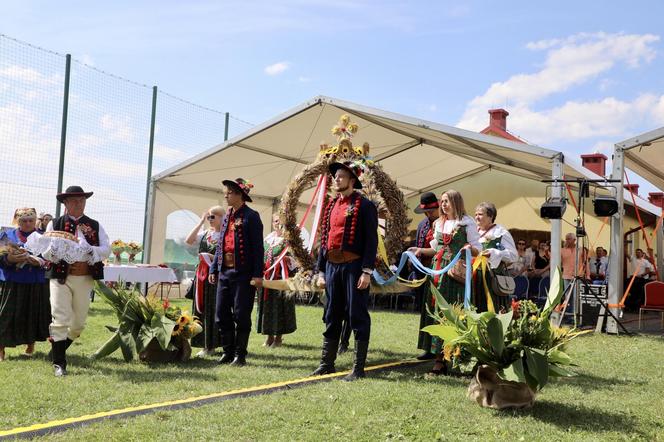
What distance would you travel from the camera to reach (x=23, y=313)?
597 centimetres

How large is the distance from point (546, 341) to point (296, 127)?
7.86 metres

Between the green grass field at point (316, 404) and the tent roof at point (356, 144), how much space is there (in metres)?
4.40

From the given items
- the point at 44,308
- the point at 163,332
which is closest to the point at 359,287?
the point at 163,332

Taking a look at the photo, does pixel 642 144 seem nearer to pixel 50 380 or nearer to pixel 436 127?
pixel 436 127

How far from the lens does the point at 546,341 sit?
4.02 m

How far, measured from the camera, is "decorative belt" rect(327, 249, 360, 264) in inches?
204

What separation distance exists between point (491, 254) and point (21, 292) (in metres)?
4.18

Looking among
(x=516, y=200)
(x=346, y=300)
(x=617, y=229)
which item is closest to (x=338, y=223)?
(x=346, y=300)

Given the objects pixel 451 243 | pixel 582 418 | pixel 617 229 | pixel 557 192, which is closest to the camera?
pixel 582 418

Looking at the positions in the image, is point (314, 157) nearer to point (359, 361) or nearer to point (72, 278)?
point (72, 278)

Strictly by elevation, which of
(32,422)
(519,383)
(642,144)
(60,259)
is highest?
(642,144)

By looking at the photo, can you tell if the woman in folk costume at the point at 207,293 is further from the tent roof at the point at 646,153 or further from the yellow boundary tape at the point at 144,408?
the tent roof at the point at 646,153

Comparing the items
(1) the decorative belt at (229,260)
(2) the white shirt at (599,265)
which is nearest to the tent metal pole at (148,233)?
(1) the decorative belt at (229,260)

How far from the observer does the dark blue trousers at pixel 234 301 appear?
5.82 metres
